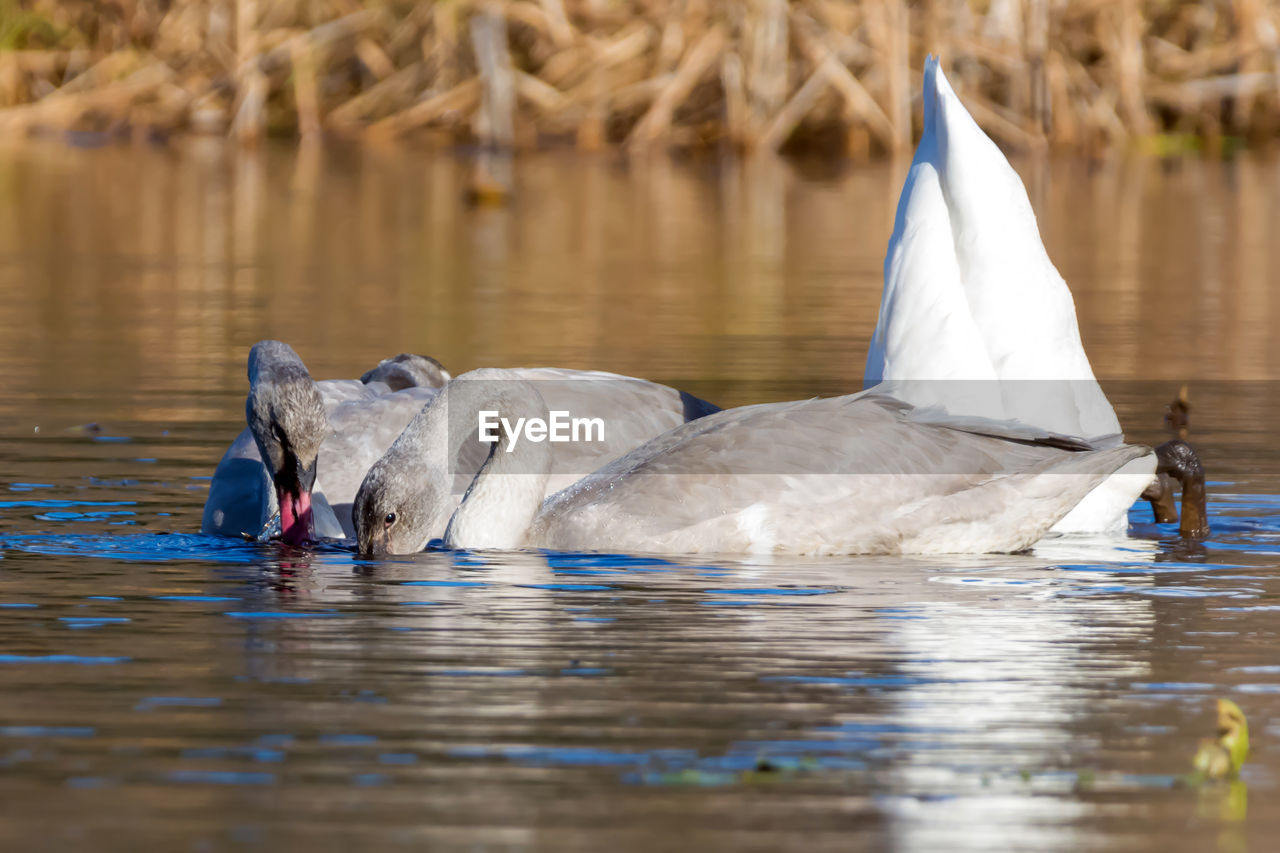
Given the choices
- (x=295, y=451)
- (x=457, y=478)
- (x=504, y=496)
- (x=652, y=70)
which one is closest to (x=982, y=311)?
(x=504, y=496)

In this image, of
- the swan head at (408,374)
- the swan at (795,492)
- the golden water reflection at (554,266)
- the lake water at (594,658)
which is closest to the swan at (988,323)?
the swan at (795,492)

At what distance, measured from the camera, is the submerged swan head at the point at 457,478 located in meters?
7.25

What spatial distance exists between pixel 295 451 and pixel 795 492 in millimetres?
1683

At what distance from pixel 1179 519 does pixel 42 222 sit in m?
14.6

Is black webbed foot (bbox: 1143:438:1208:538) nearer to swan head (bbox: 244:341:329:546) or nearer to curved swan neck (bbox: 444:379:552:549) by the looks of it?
curved swan neck (bbox: 444:379:552:549)

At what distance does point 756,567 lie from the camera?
6.88 metres

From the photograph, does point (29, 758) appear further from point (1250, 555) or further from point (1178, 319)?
point (1178, 319)

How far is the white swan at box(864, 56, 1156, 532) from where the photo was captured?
745 centimetres

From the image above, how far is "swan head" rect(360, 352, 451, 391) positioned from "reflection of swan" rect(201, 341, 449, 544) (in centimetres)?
69

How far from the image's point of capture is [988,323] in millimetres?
7484

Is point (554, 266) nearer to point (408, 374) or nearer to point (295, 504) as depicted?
point (408, 374)

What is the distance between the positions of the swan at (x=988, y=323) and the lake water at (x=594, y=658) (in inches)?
18.1

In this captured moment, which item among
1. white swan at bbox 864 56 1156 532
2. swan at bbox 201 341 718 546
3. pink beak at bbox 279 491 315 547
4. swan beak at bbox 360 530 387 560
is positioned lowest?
swan beak at bbox 360 530 387 560

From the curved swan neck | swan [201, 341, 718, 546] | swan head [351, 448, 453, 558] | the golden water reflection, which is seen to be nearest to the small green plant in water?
the curved swan neck
